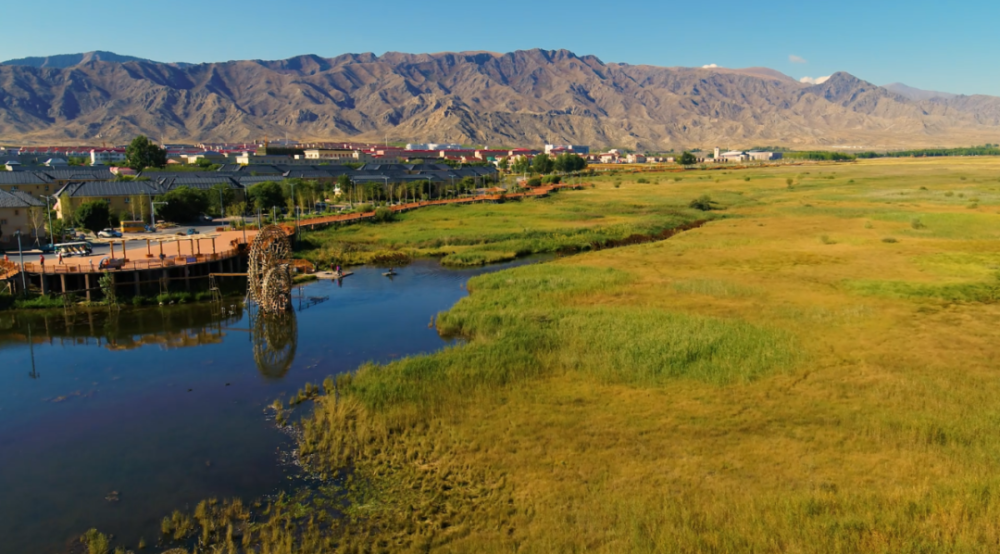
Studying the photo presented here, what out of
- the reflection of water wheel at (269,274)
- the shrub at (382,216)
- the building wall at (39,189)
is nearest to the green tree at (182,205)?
the building wall at (39,189)

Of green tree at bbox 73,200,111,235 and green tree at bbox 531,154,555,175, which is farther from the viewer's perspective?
green tree at bbox 531,154,555,175

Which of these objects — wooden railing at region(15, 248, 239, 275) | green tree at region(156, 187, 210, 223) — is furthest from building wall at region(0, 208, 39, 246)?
green tree at region(156, 187, 210, 223)

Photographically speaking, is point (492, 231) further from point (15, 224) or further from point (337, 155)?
point (337, 155)

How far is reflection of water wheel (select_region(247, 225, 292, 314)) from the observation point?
34.9 metres

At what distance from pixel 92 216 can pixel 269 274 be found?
110 ft

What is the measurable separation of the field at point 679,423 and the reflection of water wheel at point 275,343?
4.89 meters

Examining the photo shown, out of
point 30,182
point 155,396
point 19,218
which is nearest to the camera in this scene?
point 155,396

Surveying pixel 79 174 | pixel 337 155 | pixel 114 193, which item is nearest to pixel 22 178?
pixel 79 174

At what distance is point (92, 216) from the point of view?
58.1 meters

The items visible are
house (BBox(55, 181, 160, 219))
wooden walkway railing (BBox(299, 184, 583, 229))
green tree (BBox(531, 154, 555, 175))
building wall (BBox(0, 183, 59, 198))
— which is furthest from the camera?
green tree (BBox(531, 154, 555, 175))

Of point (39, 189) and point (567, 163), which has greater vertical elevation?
point (567, 163)

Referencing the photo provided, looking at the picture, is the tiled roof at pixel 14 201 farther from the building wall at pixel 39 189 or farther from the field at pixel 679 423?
the field at pixel 679 423

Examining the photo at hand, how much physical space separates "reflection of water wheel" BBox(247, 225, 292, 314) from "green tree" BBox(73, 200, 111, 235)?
1219 inches

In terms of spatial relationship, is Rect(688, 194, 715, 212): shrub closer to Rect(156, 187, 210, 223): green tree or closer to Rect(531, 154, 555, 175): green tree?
Rect(156, 187, 210, 223): green tree
